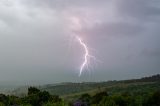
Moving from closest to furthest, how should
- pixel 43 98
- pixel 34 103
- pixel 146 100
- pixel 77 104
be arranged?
1. pixel 77 104
2. pixel 34 103
3. pixel 43 98
4. pixel 146 100

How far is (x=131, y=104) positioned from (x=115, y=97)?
3.30 meters

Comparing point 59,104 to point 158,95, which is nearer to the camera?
point 59,104

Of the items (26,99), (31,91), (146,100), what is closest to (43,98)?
(26,99)

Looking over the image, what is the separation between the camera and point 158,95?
7038 centimetres

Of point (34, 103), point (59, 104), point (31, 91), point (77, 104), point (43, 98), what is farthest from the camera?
point (31, 91)

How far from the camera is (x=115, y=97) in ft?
216

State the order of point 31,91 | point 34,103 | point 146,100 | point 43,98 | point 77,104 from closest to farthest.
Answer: point 77,104
point 34,103
point 43,98
point 146,100
point 31,91

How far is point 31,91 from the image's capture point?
7525cm

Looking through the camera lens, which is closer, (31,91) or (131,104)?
(131,104)

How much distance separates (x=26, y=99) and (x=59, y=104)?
67.8 feet

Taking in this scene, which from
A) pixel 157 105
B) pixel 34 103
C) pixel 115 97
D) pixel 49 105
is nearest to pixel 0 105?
pixel 49 105

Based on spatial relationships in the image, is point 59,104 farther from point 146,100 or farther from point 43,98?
point 146,100

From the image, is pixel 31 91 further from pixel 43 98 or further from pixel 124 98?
pixel 124 98

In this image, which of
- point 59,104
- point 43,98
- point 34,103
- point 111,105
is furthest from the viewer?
point 43,98
